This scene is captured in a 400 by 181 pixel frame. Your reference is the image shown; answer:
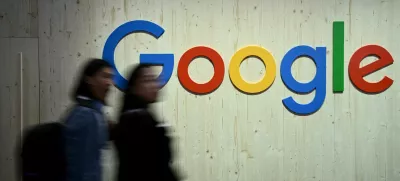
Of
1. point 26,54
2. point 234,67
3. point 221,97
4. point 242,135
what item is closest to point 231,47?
point 234,67

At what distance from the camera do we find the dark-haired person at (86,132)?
2254 millimetres

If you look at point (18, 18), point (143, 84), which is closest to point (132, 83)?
point (143, 84)

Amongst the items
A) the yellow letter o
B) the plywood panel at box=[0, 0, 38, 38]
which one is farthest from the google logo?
the plywood panel at box=[0, 0, 38, 38]

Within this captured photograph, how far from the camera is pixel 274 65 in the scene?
4215 millimetres

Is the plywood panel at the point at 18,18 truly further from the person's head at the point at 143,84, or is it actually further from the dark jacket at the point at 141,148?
the dark jacket at the point at 141,148

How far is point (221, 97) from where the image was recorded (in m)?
4.16

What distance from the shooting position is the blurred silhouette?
7.41 ft

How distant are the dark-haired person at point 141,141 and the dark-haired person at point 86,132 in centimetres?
12

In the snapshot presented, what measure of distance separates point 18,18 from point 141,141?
2228 millimetres

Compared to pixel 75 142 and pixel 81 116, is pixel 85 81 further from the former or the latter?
pixel 75 142

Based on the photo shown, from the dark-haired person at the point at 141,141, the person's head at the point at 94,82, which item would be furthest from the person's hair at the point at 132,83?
the person's head at the point at 94,82

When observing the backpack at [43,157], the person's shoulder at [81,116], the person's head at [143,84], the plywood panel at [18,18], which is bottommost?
the backpack at [43,157]

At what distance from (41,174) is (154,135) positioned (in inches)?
24.3

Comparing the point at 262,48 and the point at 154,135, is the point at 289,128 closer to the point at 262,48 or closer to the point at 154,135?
the point at 262,48
